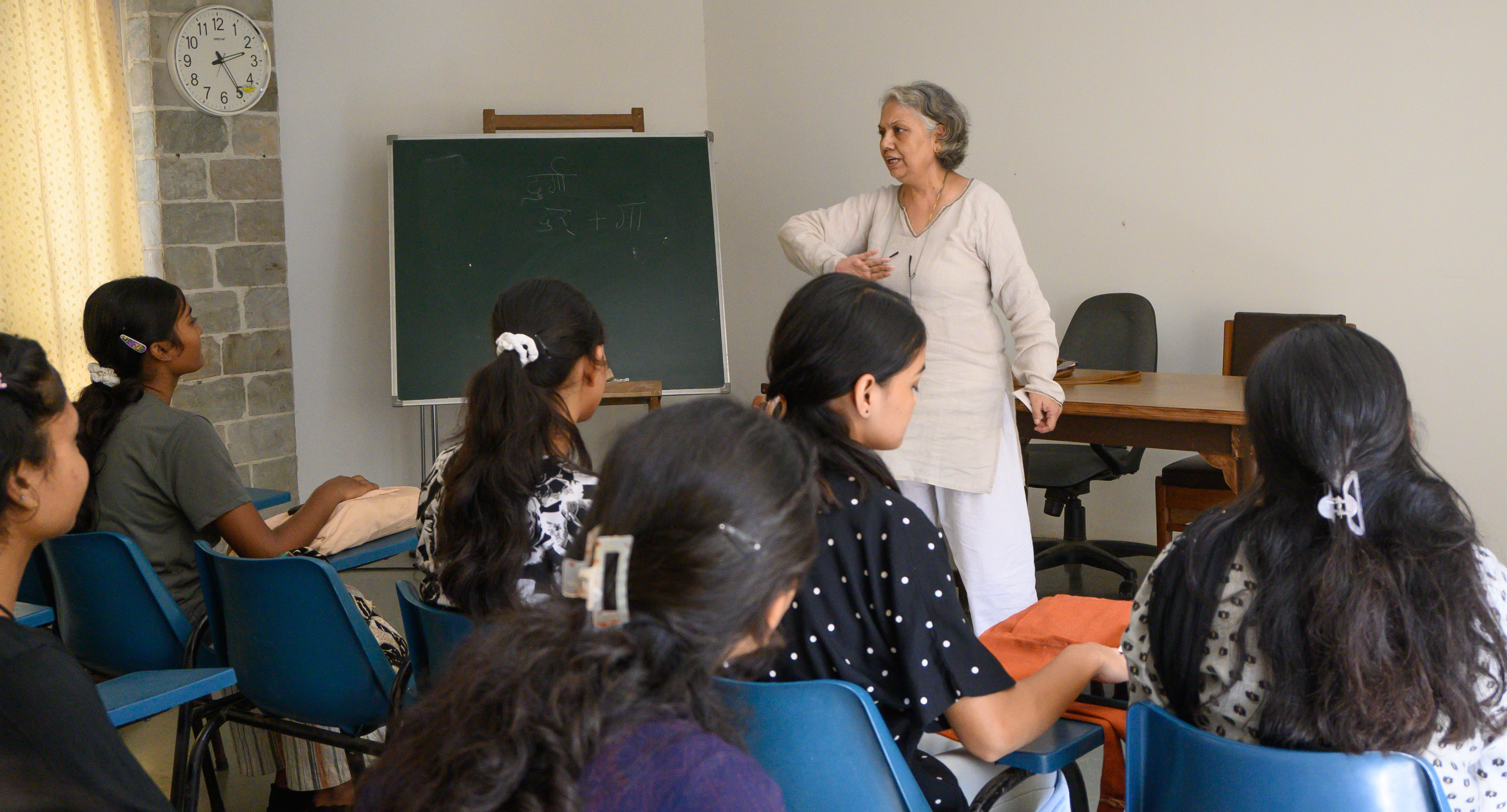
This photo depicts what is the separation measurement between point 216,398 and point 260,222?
70 centimetres

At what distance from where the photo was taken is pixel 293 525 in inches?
90.0

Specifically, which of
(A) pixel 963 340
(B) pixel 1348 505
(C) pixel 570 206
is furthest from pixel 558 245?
(B) pixel 1348 505

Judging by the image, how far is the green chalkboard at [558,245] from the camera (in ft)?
14.8

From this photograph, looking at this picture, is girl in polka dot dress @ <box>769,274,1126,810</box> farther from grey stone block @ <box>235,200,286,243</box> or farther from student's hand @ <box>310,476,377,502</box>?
grey stone block @ <box>235,200,286,243</box>

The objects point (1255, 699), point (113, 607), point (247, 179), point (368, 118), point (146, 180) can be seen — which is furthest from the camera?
point (368, 118)

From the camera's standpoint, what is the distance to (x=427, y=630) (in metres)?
1.70

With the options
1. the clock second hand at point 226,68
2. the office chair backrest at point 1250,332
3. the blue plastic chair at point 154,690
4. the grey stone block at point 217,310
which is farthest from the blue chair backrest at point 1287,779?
Answer: the clock second hand at point 226,68

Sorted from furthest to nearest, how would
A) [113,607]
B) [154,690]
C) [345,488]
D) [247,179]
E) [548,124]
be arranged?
[548,124]
[247,179]
[345,488]
[113,607]
[154,690]

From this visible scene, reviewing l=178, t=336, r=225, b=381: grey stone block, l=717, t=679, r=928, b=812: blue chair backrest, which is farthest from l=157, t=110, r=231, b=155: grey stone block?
l=717, t=679, r=928, b=812: blue chair backrest

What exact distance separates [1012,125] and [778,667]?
3822 mm

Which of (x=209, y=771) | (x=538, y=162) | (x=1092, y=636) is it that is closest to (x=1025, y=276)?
(x=1092, y=636)

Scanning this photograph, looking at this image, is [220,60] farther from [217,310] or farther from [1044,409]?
[1044,409]

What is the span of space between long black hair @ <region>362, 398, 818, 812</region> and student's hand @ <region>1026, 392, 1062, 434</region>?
1986 mm

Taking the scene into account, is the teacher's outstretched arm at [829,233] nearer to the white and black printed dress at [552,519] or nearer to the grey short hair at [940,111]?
the grey short hair at [940,111]
